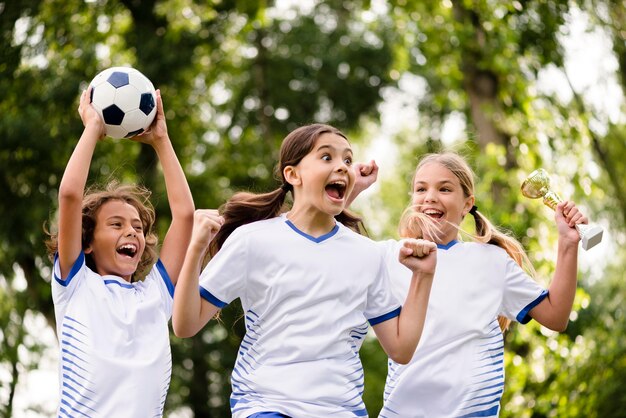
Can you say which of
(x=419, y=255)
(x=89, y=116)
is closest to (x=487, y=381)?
(x=419, y=255)

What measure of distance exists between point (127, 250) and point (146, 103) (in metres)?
0.66

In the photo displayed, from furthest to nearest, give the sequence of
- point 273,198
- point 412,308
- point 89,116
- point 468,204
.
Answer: point 468,204 < point 273,198 < point 89,116 < point 412,308

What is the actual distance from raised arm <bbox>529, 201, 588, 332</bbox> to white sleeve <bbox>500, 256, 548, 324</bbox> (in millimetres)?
33

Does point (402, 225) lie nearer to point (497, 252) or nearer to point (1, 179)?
point (497, 252)

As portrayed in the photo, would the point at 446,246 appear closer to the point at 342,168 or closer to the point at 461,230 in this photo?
the point at 461,230

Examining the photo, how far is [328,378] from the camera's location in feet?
13.7

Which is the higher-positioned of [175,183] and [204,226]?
[204,226]

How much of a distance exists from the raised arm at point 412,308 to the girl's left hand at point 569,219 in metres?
1.04

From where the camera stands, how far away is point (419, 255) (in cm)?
416

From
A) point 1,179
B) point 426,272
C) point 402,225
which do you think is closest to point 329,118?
point 1,179

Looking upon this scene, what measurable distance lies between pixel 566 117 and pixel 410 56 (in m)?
5.07

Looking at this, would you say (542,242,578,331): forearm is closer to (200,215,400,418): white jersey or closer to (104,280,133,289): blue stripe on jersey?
(200,215,400,418): white jersey

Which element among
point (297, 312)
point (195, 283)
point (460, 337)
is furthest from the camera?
point (460, 337)

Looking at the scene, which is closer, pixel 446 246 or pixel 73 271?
pixel 73 271
